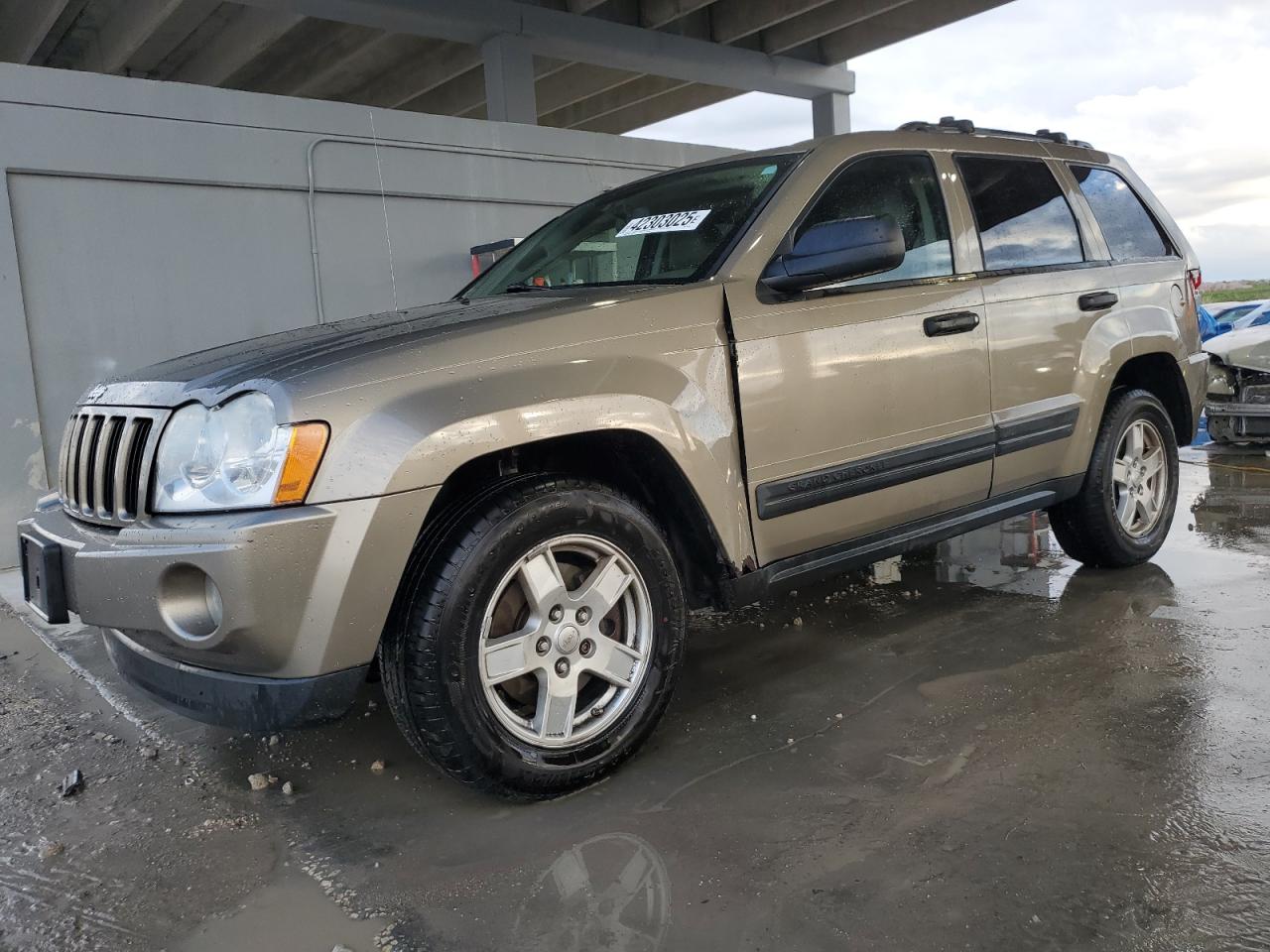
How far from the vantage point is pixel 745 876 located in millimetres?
2162

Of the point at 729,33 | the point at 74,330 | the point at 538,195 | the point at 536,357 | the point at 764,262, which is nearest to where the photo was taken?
the point at 536,357

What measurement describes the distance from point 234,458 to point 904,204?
2381 mm

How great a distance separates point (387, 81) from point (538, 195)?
771 cm

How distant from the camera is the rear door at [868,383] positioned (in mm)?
2879

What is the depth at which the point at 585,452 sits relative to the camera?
109 inches

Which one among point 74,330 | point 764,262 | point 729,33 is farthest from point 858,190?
point 729,33

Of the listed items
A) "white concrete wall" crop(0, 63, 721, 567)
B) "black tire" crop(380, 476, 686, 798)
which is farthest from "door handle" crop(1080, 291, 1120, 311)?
"white concrete wall" crop(0, 63, 721, 567)

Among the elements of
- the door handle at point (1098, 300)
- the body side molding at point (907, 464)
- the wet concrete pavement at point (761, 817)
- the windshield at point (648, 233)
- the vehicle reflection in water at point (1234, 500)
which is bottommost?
the vehicle reflection in water at point (1234, 500)

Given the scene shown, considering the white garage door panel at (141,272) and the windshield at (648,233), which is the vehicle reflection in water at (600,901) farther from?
the white garage door panel at (141,272)

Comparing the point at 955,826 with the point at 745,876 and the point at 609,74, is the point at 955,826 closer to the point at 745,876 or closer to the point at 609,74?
the point at 745,876

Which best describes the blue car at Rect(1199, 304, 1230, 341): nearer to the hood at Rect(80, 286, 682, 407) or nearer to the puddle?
the hood at Rect(80, 286, 682, 407)

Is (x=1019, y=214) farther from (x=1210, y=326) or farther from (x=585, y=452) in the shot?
(x=1210, y=326)

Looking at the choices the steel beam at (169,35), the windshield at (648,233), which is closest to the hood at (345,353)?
the windshield at (648,233)

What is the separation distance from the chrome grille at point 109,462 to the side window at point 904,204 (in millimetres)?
2061
